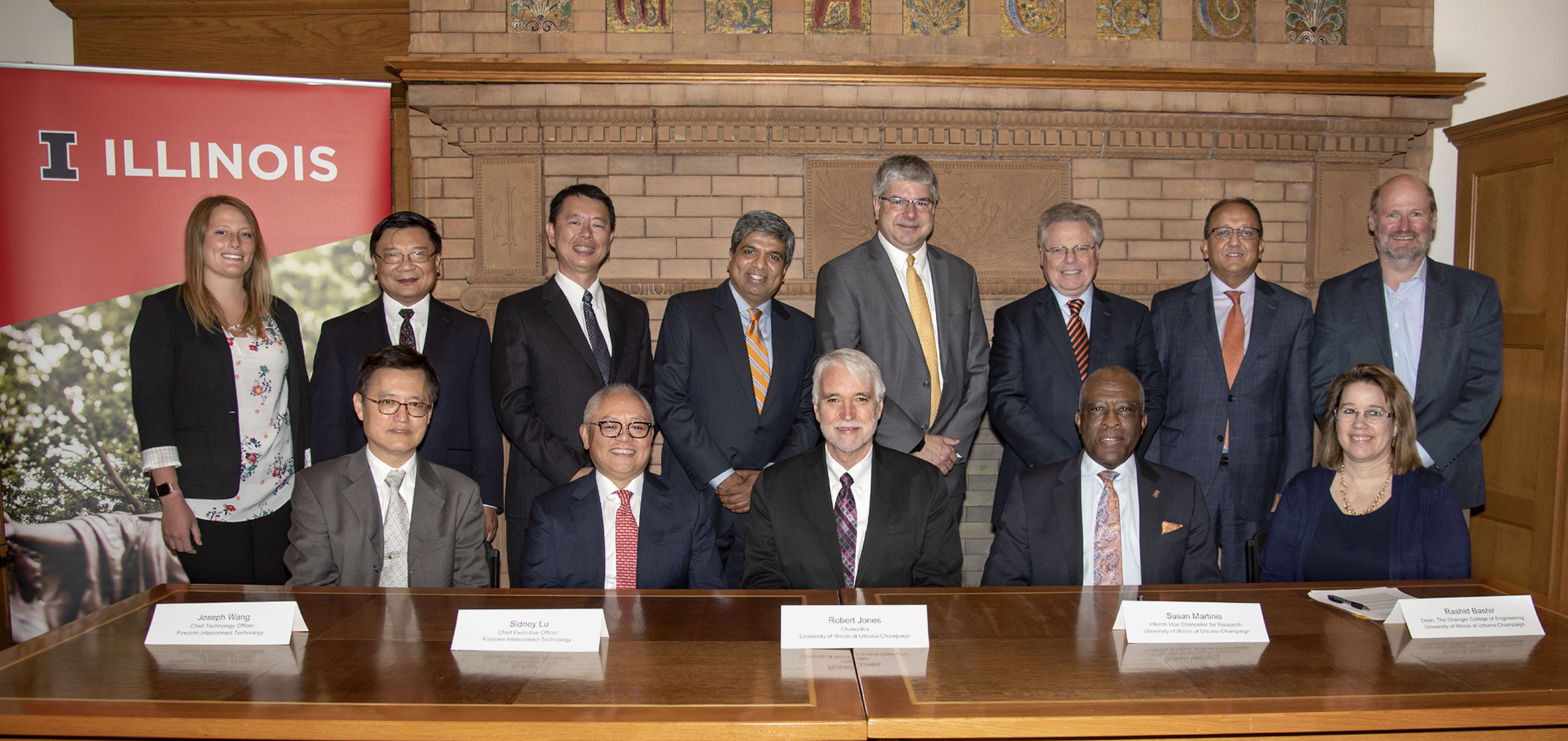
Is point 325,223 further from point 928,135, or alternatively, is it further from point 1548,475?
point 1548,475

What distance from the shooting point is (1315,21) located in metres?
3.79

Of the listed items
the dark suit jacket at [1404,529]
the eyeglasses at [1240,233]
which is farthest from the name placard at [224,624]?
the eyeglasses at [1240,233]

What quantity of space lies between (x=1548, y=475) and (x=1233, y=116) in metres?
1.94

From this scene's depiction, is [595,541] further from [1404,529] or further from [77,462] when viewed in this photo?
[77,462]

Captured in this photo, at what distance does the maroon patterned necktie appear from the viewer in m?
2.17

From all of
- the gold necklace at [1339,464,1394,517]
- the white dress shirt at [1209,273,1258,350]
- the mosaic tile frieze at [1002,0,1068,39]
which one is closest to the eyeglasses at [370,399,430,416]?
the gold necklace at [1339,464,1394,517]

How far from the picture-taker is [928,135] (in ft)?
12.3

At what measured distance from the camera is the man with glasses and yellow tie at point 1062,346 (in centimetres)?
295

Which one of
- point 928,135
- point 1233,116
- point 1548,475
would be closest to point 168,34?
point 928,135

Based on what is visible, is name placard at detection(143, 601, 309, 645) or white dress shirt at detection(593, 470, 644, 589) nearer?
name placard at detection(143, 601, 309, 645)

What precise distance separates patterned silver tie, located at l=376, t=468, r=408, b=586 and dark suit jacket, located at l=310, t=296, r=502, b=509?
562mm

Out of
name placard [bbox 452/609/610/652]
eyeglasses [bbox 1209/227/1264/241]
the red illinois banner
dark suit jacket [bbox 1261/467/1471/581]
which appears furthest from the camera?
the red illinois banner

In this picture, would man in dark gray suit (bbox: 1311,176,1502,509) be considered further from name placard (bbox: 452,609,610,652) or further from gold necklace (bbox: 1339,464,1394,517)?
name placard (bbox: 452,609,610,652)

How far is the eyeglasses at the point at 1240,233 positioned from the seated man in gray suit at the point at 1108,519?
1.18 metres
